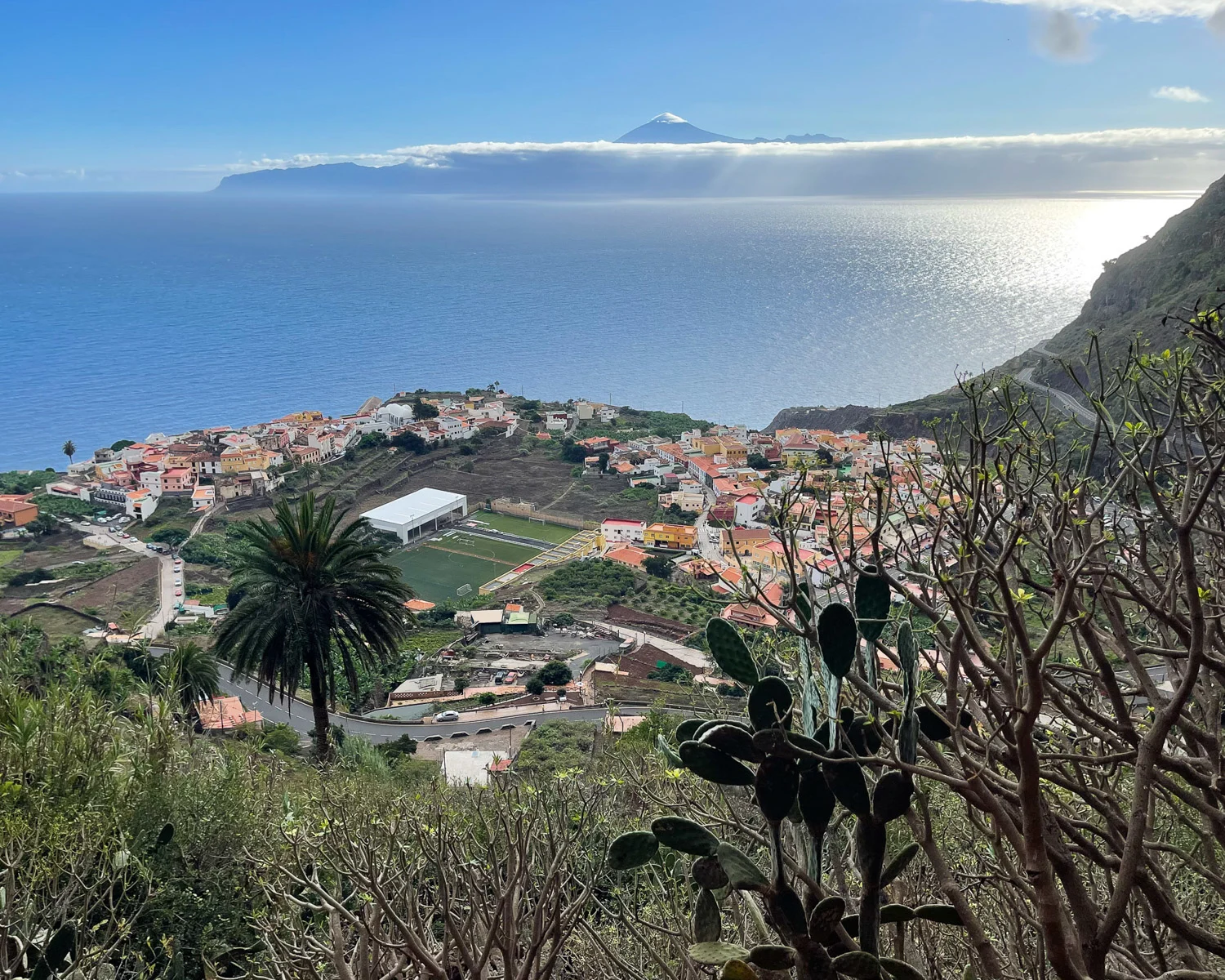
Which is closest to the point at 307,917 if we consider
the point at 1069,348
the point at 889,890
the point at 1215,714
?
the point at 889,890

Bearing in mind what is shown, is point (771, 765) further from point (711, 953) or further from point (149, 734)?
point (149, 734)

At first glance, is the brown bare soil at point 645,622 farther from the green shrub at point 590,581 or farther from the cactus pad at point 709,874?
the cactus pad at point 709,874

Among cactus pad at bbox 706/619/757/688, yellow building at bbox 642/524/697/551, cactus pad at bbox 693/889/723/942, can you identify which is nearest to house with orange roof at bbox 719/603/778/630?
cactus pad at bbox 706/619/757/688

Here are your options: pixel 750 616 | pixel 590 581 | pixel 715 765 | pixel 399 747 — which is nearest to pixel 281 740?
pixel 399 747

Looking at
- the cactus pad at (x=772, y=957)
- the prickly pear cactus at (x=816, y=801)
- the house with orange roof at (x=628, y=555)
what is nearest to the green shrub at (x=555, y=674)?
the house with orange roof at (x=628, y=555)

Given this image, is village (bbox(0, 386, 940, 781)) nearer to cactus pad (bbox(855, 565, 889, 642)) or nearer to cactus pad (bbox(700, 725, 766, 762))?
cactus pad (bbox(855, 565, 889, 642))

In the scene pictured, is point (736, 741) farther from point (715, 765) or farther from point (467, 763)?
point (467, 763)
